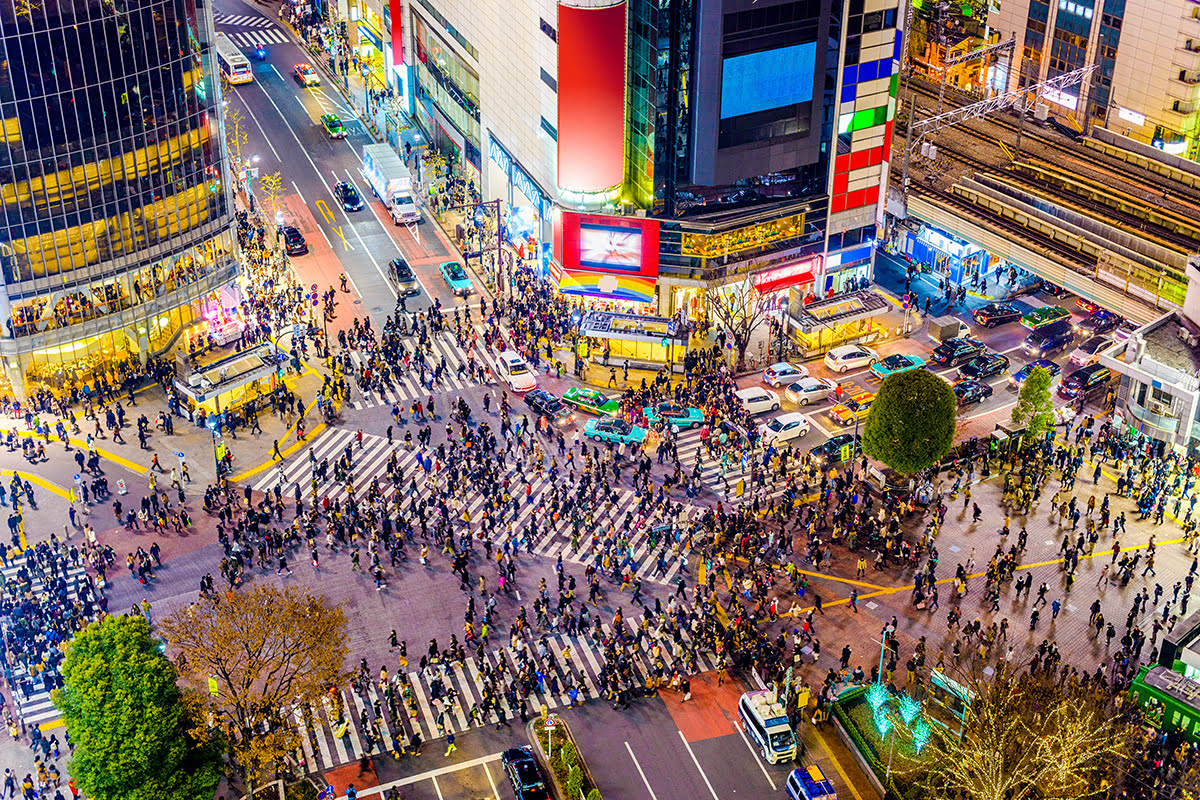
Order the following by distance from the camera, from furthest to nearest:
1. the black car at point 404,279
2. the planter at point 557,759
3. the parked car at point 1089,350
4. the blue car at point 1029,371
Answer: the black car at point 404,279, the parked car at point 1089,350, the blue car at point 1029,371, the planter at point 557,759

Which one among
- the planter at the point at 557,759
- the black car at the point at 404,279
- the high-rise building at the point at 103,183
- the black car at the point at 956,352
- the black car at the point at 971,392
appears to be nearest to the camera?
the planter at the point at 557,759

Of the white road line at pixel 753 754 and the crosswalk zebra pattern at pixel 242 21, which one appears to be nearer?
the white road line at pixel 753 754

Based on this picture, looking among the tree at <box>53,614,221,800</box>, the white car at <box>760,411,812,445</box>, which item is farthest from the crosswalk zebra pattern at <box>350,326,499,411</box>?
the tree at <box>53,614,221,800</box>

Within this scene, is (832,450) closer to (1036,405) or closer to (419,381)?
(1036,405)

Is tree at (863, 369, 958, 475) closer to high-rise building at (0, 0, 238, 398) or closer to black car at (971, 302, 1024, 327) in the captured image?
black car at (971, 302, 1024, 327)

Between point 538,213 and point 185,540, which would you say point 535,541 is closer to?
point 185,540

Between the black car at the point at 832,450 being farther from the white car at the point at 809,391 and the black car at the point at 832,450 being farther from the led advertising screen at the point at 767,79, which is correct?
the led advertising screen at the point at 767,79

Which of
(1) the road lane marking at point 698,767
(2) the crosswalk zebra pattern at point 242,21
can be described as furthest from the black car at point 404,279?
(2) the crosswalk zebra pattern at point 242,21

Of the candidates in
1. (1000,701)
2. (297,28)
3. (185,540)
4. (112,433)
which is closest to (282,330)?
(112,433)
